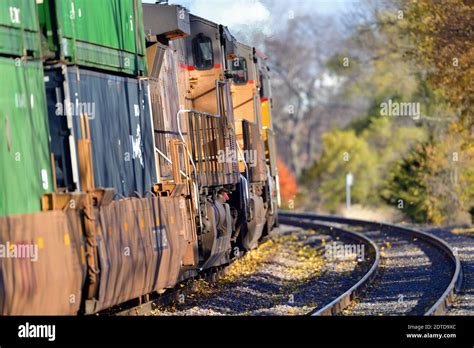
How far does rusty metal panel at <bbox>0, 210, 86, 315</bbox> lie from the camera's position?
363 inches

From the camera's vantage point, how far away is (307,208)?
52.2 meters

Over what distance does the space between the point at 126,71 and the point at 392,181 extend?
25.1 meters

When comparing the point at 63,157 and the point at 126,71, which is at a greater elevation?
the point at 126,71

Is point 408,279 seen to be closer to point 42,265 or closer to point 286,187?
point 42,265

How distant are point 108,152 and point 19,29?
2.29 m

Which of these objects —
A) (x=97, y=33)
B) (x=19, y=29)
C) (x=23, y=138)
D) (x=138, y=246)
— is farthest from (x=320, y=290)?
(x=19, y=29)

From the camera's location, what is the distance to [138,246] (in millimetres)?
11844

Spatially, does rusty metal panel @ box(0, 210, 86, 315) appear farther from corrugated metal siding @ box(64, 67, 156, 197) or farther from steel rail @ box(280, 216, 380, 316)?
steel rail @ box(280, 216, 380, 316)

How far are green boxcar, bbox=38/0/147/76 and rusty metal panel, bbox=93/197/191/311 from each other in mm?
1824

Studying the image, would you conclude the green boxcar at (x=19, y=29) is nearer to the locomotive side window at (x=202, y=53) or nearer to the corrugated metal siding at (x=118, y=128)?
the corrugated metal siding at (x=118, y=128)

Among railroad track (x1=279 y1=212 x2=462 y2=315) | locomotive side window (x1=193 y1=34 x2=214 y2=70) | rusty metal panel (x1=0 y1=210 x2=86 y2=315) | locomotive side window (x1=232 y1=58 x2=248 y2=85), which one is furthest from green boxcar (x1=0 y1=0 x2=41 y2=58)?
locomotive side window (x1=232 y1=58 x2=248 y2=85)

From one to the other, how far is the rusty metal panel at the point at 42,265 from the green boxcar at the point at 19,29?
1.81 metres
